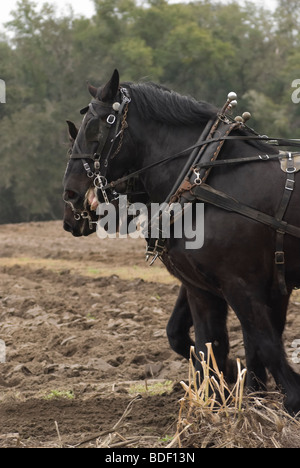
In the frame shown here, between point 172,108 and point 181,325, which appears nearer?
point 172,108

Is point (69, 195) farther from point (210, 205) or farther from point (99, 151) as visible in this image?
point (210, 205)

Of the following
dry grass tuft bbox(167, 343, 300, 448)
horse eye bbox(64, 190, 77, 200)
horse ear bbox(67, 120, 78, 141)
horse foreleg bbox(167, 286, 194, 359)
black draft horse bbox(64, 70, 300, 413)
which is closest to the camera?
dry grass tuft bbox(167, 343, 300, 448)

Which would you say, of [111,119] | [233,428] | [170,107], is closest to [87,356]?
[111,119]

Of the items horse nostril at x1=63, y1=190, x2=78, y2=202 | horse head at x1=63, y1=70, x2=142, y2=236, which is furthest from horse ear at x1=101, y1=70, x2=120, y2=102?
horse nostril at x1=63, y1=190, x2=78, y2=202

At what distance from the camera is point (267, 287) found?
5434mm

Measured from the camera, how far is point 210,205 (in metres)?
5.48

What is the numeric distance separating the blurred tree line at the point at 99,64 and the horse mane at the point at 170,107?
1056 inches

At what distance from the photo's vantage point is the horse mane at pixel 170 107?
5.84m

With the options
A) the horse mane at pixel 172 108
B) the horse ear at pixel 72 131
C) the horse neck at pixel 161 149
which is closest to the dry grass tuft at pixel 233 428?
the horse neck at pixel 161 149

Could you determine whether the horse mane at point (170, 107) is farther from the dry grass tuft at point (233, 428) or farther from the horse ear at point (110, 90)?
the dry grass tuft at point (233, 428)

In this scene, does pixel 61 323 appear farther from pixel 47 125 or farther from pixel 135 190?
pixel 47 125

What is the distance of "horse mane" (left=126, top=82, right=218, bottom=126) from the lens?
19.1 ft

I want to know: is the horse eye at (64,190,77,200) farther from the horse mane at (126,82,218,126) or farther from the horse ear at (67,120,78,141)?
the horse mane at (126,82,218,126)

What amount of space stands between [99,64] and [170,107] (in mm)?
32288
